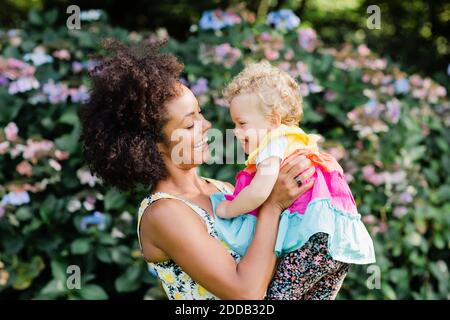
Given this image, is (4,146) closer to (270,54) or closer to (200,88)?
(200,88)

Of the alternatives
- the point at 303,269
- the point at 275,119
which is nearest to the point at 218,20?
the point at 275,119

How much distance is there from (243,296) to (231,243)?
176 millimetres

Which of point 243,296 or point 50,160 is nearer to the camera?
point 243,296

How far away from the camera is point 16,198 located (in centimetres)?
347

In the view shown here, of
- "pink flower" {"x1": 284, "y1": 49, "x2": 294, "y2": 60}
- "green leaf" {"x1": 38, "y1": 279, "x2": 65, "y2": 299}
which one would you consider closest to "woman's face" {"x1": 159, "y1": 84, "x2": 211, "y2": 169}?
"green leaf" {"x1": 38, "y1": 279, "x2": 65, "y2": 299}

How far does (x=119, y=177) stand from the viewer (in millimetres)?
2199

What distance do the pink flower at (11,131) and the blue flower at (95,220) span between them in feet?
1.82

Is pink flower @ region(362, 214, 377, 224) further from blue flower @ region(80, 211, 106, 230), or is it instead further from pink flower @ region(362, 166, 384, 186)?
blue flower @ region(80, 211, 106, 230)

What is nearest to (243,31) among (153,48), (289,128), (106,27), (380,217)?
(106,27)

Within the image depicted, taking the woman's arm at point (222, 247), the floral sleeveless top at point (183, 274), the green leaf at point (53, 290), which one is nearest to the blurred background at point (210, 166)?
the green leaf at point (53, 290)

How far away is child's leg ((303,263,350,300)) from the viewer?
2.05 meters

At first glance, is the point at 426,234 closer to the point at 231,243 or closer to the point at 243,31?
the point at 243,31

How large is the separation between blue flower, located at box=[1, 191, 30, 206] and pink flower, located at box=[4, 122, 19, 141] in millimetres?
296

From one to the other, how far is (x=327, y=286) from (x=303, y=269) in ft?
0.57
